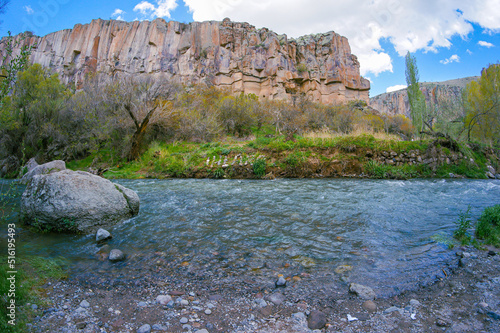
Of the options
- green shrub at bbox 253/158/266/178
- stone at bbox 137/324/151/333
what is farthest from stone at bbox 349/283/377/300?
green shrub at bbox 253/158/266/178

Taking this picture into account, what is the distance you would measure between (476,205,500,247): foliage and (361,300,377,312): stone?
3.04 meters

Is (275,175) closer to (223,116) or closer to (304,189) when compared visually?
(304,189)

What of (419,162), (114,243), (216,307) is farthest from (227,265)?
Answer: (419,162)

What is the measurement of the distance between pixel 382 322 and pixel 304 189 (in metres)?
7.48

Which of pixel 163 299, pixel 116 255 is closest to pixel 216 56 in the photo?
pixel 116 255

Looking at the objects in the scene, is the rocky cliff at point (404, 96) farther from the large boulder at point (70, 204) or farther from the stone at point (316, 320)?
the stone at point (316, 320)

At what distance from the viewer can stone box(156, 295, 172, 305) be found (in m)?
2.76

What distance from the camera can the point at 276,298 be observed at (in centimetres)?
288

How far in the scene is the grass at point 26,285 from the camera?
219 centimetres

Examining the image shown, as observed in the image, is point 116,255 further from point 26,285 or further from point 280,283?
point 280,283

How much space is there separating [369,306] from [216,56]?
59341 mm

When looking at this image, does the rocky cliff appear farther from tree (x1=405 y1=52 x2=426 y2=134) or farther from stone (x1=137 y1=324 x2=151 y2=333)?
stone (x1=137 y1=324 x2=151 y2=333)

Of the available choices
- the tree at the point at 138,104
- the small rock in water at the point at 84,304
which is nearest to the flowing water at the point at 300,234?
the small rock in water at the point at 84,304

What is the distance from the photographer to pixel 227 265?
3.75 m
